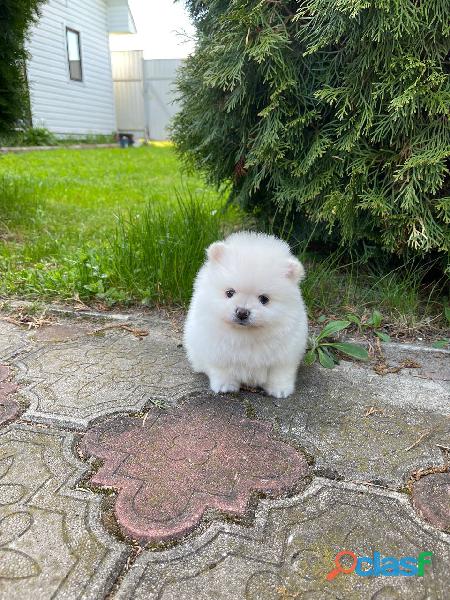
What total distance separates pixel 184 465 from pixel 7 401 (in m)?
0.94

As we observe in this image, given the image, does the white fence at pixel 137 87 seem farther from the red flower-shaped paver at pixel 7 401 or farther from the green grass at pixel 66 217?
the red flower-shaped paver at pixel 7 401

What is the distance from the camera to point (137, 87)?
70.6 ft

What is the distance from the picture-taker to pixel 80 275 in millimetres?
3564

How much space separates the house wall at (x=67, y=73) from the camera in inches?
591

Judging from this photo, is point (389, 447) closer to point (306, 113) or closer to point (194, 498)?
point (194, 498)

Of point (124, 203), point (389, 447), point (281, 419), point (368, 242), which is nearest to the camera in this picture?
point (389, 447)

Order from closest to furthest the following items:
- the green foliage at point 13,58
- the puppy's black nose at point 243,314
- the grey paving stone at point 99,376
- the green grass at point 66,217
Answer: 1. the puppy's black nose at point 243,314
2. the grey paving stone at point 99,376
3. the green grass at point 66,217
4. the green foliage at point 13,58

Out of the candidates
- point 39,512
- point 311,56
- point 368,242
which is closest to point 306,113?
point 311,56

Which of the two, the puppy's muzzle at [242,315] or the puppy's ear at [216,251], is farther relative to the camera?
the puppy's ear at [216,251]

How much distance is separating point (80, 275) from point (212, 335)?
169 centimetres

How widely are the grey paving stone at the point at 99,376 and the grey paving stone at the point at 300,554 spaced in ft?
2.70

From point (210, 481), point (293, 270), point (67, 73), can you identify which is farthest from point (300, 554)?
point (67, 73)

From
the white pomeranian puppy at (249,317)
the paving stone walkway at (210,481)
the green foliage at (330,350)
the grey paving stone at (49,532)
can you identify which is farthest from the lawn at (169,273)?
the grey paving stone at (49,532)

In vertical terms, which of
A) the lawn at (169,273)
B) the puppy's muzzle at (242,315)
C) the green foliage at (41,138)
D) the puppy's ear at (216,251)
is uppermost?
the green foliage at (41,138)
